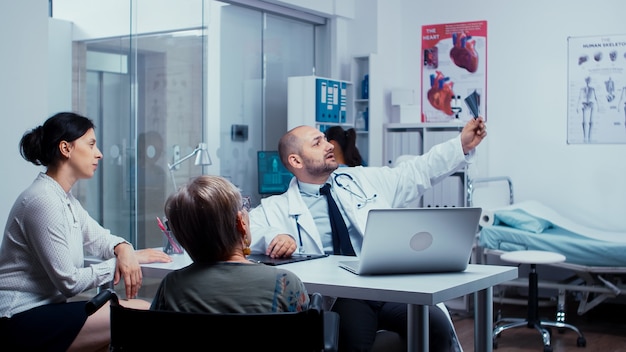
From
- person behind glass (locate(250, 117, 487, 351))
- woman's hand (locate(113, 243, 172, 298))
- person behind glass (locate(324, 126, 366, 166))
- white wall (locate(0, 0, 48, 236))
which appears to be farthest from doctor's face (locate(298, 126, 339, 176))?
person behind glass (locate(324, 126, 366, 166))

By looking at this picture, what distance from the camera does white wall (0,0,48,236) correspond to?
3.83 m

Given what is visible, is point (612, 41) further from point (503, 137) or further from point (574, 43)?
point (503, 137)

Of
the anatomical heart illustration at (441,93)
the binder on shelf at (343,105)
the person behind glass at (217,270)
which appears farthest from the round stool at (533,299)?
the person behind glass at (217,270)

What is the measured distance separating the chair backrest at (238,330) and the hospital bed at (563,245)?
12.2 ft

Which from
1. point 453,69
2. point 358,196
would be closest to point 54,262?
point 358,196

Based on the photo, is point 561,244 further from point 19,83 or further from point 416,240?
point 19,83

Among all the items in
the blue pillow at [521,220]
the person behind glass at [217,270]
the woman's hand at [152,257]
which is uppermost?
the person behind glass at [217,270]

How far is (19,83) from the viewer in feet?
12.8

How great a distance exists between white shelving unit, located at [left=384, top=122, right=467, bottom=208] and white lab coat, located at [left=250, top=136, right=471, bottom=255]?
2.43 m

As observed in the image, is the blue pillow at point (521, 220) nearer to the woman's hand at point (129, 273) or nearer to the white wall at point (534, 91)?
the white wall at point (534, 91)

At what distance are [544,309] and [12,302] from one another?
4.29 metres

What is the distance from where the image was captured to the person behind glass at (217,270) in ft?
5.99

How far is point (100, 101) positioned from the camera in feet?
15.5

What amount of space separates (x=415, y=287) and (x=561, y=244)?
3235 millimetres
